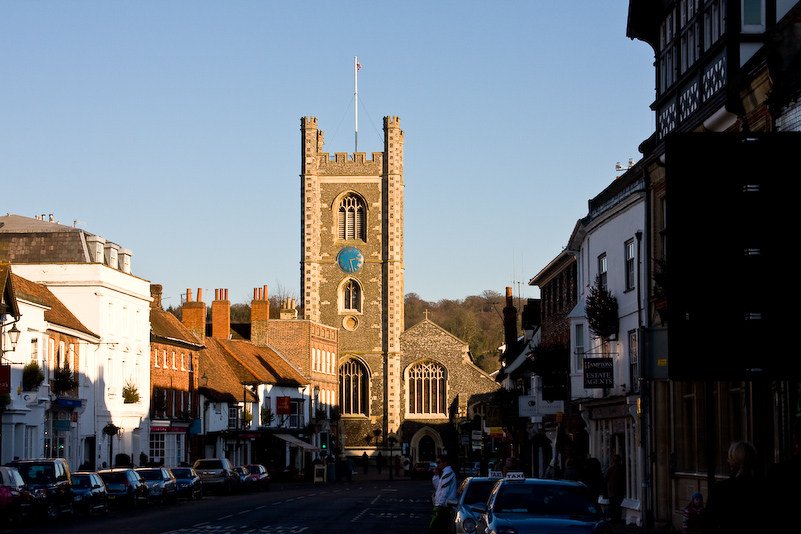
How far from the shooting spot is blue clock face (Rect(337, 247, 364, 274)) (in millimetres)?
88062

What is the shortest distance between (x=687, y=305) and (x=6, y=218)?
51.7 meters

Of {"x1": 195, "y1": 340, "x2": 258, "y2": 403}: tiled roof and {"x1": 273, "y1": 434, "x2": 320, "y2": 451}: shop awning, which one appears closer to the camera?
{"x1": 195, "y1": 340, "x2": 258, "y2": 403}: tiled roof

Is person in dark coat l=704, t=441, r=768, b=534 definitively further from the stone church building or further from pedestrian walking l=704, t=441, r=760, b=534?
the stone church building

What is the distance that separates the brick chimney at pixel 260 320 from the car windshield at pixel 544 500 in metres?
71.8

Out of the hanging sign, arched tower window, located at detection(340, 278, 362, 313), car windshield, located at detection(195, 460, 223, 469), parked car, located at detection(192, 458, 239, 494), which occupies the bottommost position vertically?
parked car, located at detection(192, 458, 239, 494)

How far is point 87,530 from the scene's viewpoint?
2377cm

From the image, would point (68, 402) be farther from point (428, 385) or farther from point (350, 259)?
point (428, 385)

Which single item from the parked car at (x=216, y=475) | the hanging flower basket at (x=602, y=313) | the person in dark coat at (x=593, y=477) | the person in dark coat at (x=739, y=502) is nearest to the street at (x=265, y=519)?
the person in dark coat at (x=593, y=477)

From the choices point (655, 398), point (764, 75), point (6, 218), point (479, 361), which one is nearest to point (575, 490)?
point (764, 75)

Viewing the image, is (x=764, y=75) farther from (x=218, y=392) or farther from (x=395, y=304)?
(x=395, y=304)

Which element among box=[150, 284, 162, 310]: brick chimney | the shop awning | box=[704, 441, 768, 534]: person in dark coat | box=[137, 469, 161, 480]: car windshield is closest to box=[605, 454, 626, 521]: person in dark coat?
box=[704, 441, 768, 534]: person in dark coat

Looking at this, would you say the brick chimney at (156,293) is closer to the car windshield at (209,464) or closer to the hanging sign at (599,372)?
the car windshield at (209,464)

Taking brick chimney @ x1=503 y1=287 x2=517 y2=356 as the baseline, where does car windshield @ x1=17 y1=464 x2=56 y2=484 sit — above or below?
below

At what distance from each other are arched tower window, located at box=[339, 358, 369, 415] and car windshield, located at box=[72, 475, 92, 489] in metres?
57.7
